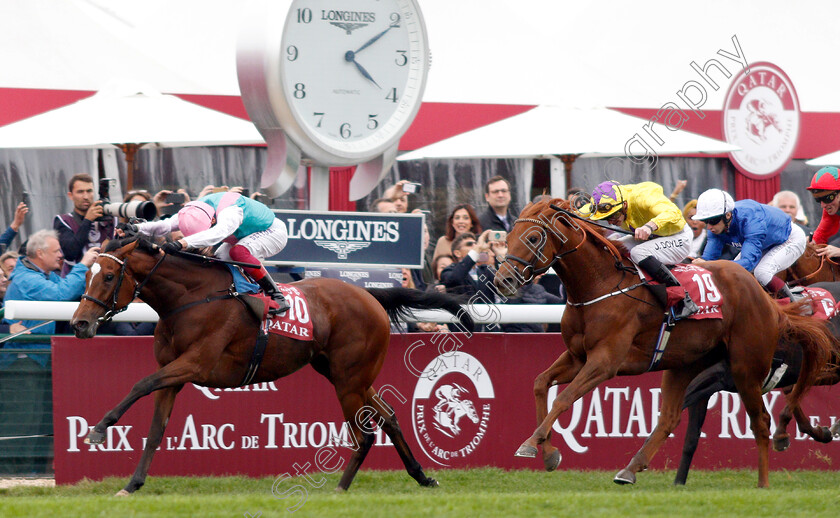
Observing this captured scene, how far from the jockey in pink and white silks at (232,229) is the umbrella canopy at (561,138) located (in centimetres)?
297

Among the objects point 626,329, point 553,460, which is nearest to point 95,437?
point 553,460

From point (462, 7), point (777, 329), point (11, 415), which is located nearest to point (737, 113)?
point (462, 7)

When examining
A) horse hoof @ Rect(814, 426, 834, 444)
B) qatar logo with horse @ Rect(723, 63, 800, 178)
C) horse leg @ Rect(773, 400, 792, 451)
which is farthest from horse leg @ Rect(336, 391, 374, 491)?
qatar logo with horse @ Rect(723, 63, 800, 178)

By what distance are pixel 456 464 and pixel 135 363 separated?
2284 mm

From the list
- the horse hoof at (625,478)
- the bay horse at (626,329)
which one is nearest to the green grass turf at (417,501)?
the horse hoof at (625,478)

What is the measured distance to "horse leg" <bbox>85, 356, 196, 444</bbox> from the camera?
236 inches

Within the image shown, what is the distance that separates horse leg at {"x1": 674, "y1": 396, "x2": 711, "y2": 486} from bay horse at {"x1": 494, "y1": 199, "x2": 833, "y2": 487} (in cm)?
26

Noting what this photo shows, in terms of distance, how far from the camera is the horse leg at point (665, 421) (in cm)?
679

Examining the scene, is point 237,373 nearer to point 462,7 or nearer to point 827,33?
point 462,7

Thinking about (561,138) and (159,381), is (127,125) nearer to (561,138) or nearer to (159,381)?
(159,381)

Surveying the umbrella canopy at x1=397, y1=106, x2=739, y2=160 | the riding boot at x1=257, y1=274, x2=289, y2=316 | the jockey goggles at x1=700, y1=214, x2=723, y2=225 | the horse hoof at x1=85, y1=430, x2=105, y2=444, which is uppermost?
the umbrella canopy at x1=397, y1=106, x2=739, y2=160

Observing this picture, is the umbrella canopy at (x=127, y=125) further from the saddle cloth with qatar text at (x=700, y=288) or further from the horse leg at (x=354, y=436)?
the saddle cloth with qatar text at (x=700, y=288)

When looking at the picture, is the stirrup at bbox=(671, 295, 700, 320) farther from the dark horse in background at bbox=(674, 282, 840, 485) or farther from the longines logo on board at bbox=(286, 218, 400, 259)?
the longines logo on board at bbox=(286, 218, 400, 259)

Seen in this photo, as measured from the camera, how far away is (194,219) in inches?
254
